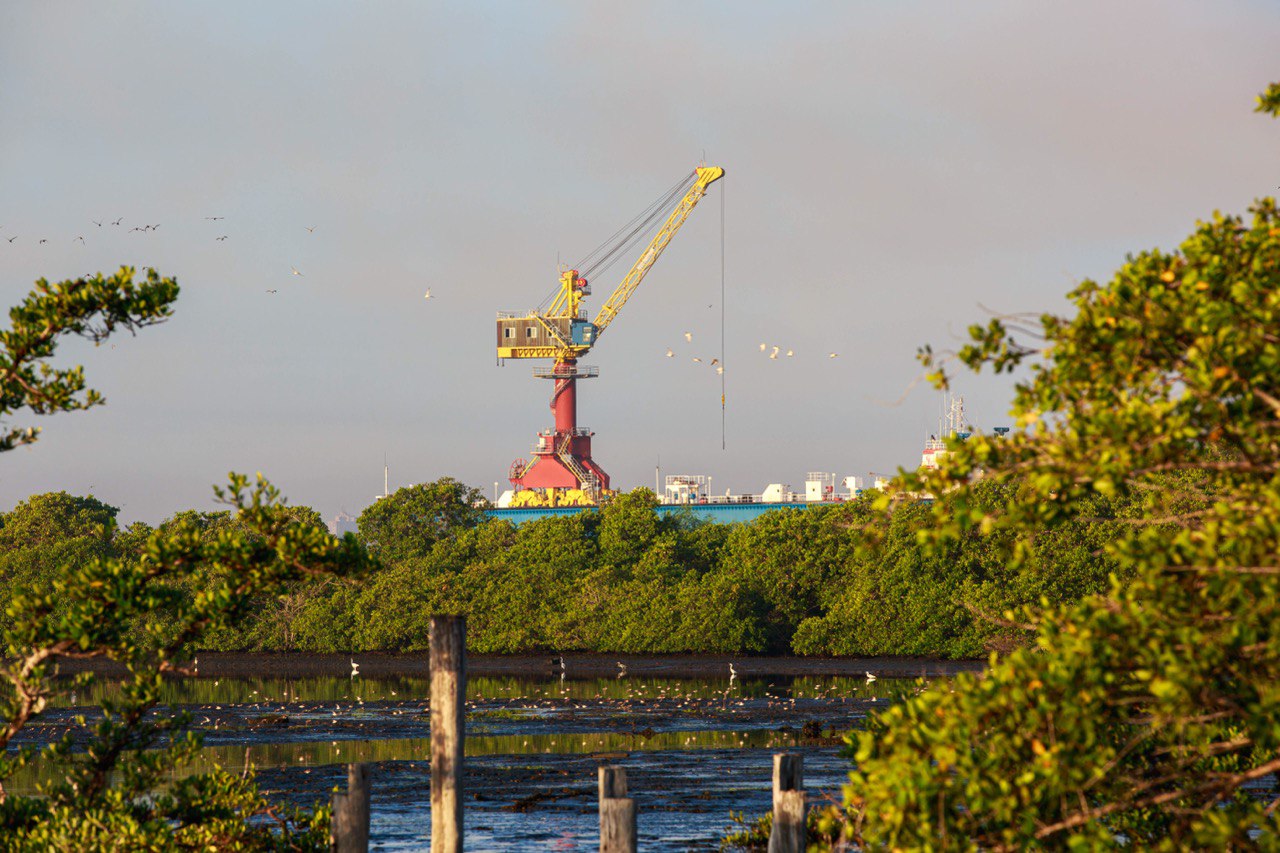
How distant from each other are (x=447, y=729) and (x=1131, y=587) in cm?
810

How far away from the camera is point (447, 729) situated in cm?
1507

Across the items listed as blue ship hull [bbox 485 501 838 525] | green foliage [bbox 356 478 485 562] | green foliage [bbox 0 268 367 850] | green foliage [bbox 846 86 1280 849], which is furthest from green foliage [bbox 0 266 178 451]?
blue ship hull [bbox 485 501 838 525]

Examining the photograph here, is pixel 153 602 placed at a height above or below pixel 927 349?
below

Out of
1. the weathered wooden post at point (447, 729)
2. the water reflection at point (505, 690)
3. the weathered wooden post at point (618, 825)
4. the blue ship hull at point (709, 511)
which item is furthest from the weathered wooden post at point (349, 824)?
the blue ship hull at point (709, 511)

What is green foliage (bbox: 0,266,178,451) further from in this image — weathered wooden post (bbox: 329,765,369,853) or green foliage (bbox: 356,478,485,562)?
green foliage (bbox: 356,478,485,562)

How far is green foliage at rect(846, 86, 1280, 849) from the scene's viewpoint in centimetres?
826

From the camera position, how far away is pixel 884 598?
70.8m

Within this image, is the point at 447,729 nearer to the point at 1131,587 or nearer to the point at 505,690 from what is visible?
the point at 1131,587

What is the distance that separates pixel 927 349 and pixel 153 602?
287 inches

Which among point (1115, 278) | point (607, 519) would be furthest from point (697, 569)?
point (1115, 278)

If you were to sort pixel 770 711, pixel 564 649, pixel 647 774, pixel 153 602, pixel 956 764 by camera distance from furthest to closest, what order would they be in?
pixel 564 649
pixel 770 711
pixel 647 774
pixel 153 602
pixel 956 764

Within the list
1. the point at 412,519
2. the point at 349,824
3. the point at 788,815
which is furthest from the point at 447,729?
the point at 412,519

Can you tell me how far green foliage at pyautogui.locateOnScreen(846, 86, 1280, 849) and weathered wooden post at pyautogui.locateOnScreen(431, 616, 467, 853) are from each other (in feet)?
21.4

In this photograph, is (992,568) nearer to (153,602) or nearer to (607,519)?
(607,519)
